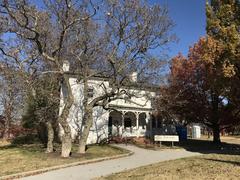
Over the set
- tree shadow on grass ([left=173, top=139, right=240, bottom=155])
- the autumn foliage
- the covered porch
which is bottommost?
tree shadow on grass ([left=173, top=139, right=240, bottom=155])

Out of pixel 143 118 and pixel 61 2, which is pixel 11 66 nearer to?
pixel 61 2

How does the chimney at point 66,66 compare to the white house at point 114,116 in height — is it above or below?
above

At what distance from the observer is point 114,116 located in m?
31.1

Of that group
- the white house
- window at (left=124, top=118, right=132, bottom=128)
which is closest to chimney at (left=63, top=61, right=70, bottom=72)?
the white house

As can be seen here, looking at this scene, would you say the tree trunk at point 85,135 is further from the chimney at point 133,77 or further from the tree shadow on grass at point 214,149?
the tree shadow on grass at point 214,149

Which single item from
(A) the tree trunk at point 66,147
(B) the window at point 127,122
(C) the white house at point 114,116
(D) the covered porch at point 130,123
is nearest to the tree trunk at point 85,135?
(A) the tree trunk at point 66,147

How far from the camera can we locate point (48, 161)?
13922 mm

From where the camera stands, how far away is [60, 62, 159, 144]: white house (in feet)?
A: 85.4

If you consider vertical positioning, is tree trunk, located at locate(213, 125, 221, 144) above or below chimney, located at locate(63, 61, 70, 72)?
below

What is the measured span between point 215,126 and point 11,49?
1934 centimetres

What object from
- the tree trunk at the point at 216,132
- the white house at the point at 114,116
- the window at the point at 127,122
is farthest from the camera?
the window at the point at 127,122

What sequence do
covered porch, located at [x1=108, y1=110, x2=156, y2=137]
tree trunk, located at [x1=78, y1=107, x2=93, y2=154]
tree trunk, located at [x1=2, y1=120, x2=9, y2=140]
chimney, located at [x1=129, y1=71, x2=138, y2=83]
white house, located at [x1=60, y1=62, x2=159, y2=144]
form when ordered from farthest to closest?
tree trunk, located at [x1=2, y1=120, x2=9, y2=140], covered porch, located at [x1=108, y1=110, x2=156, y2=137], white house, located at [x1=60, y1=62, x2=159, y2=144], chimney, located at [x1=129, y1=71, x2=138, y2=83], tree trunk, located at [x1=78, y1=107, x2=93, y2=154]

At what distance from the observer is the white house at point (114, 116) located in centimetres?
2602

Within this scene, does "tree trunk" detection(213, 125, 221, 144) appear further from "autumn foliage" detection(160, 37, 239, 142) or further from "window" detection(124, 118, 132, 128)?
"window" detection(124, 118, 132, 128)
